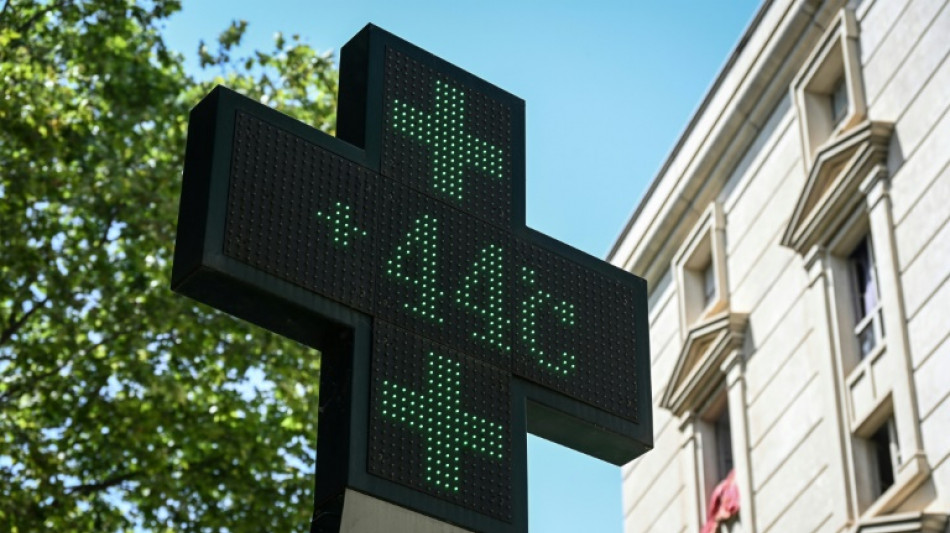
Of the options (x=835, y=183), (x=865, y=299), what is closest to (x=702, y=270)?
(x=835, y=183)

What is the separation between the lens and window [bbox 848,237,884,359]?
19.9 m

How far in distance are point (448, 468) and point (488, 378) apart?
48 cm

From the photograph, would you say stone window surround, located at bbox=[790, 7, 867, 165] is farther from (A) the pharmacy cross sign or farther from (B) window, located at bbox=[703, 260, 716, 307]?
(A) the pharmacy cross sign

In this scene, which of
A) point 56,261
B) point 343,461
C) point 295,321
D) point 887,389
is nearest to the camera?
point 343,461

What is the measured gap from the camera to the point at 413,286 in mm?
6684

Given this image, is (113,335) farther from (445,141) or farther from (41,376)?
(445,141)

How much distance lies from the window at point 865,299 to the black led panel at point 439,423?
13.8 metres

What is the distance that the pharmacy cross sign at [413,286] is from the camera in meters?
6.29

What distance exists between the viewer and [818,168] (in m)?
21.2

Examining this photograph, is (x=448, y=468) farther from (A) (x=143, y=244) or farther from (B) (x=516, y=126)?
(A) (x=143, y=244)

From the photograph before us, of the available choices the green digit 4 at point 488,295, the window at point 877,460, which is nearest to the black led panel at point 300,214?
the green digit 4 at point 488,295

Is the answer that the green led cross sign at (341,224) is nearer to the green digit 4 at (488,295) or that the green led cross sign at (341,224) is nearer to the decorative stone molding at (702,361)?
the green digit 4 at (488,295)

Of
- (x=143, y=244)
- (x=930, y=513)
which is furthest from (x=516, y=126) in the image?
(x=143, y=244)

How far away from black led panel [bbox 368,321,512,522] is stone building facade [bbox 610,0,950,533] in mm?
11627
